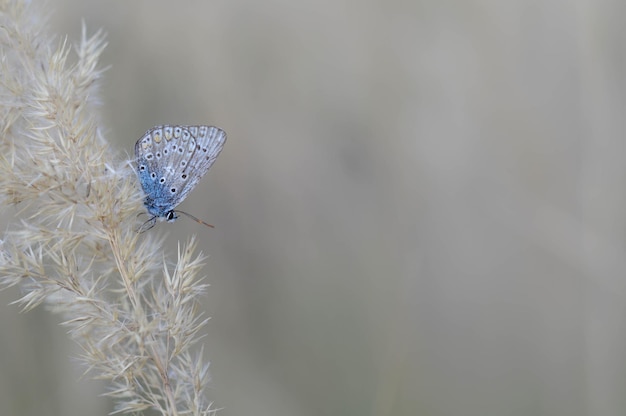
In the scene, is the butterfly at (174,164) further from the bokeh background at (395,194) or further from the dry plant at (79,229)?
the bokeh background at (395,194)

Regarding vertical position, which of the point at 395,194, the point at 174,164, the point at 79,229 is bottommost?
the point at 79,229

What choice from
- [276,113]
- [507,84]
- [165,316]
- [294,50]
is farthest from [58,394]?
[507,84]

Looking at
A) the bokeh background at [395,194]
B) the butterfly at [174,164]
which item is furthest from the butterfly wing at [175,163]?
the bokeh background at [395,194]

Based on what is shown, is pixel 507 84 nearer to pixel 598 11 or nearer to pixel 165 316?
pixel 598 11

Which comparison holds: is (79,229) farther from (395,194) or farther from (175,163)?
(395,194)

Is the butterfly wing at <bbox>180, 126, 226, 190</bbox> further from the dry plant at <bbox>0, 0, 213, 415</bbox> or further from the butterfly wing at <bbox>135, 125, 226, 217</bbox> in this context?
the dry plant at <bbox>0, 0, 213, 415</bbox>


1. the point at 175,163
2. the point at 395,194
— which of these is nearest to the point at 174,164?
the point at 175,163
